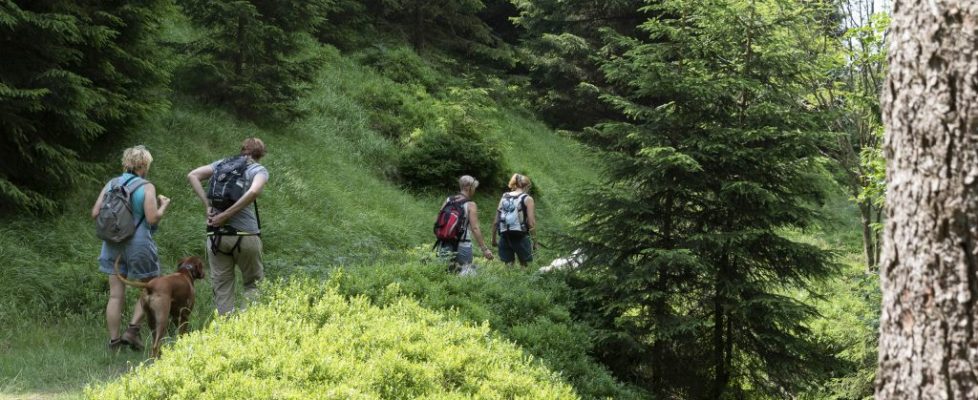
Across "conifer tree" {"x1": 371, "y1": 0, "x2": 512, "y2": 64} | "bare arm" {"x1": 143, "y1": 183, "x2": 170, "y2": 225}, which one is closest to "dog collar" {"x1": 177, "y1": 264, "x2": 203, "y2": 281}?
"bare arm" {"x1": 143, "y1": 183, "x2": 170, "y2": 225}

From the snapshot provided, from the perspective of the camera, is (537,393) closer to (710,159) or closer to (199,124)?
(710,159)

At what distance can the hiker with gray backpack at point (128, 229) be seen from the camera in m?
6.27

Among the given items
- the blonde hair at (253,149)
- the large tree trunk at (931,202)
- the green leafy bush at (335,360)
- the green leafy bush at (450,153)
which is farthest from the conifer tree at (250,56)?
the large tree trunk at (931,202)

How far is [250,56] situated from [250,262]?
7254 mm

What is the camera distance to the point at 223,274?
6711 millimetres

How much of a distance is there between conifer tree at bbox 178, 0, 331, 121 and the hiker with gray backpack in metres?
6.62

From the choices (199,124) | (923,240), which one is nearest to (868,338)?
(923,240)

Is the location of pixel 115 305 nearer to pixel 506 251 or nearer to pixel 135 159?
pixel 135 159

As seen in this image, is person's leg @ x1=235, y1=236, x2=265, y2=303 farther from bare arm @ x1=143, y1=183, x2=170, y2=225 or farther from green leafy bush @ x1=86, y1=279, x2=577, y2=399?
Answer: green leafy bush @ x1=86, y1=279, x2=577, y2=399

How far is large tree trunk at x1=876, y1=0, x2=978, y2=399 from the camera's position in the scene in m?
2.36

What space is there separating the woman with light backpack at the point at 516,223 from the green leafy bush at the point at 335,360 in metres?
3.96

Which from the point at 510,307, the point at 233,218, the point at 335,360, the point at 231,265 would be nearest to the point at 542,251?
Answer: the point at 510,307

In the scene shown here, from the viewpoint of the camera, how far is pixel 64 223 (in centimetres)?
855

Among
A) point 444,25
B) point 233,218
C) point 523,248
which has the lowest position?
point 523,248
